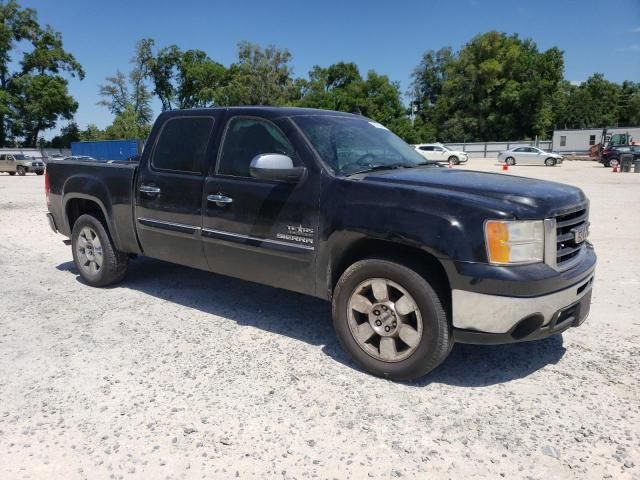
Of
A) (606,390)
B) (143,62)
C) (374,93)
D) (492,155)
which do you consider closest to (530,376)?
(606,390)

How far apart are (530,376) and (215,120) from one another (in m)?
3.29

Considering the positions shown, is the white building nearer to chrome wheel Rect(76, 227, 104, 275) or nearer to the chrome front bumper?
chrome wheel Rect(76, 227, 104, 275)

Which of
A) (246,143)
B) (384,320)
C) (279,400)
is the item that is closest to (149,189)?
(246,143)

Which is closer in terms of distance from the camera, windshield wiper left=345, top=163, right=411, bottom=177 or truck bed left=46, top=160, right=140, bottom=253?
windshield wiper left=345, top=163, right=411, bottom=177

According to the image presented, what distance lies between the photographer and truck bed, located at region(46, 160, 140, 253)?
17.0 ft

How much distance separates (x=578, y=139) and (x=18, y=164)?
5152 centimetres

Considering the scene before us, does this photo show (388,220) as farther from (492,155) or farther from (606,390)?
(492,155)

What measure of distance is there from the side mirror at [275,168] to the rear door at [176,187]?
94cm

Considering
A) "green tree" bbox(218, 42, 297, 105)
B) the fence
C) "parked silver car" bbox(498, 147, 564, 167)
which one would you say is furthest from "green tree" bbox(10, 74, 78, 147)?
"parked silver car" bbox(498, 147, 564, 167)

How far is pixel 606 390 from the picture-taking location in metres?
3.38

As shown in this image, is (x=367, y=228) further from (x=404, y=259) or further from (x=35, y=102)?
(x=35, y=102)

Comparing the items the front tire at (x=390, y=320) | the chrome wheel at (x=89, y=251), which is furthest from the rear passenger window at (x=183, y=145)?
the front tire at (x=390, y=320)

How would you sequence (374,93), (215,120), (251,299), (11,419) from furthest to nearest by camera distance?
(374,93), (251,299), (215,120), (11,419)

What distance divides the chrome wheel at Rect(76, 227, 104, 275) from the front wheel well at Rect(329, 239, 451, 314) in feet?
10.3
